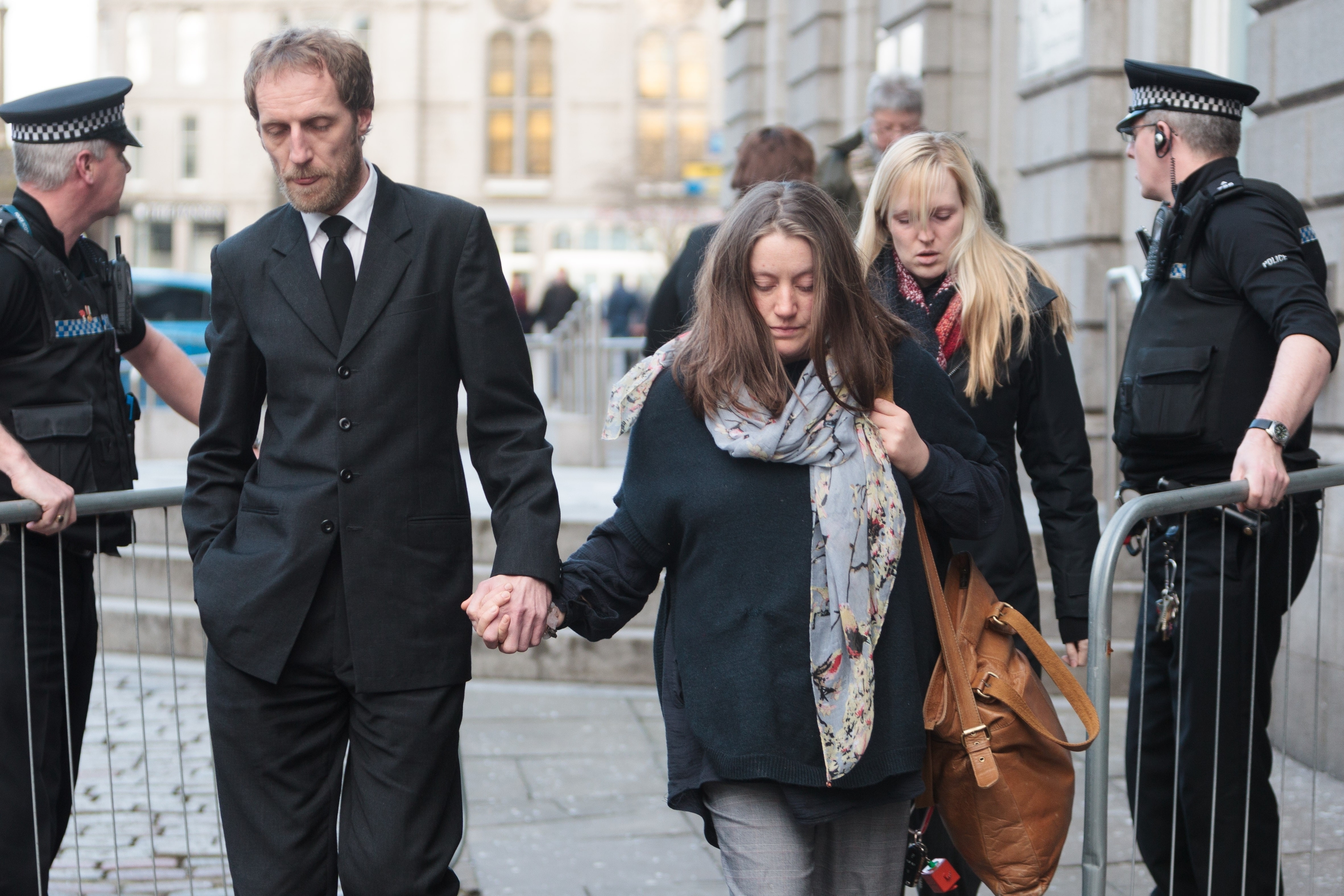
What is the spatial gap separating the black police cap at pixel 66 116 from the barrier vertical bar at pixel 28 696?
0.99m

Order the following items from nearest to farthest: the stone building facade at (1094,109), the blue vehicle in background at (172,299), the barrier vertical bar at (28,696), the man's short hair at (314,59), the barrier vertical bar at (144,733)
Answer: the man's short hair at (314,59), the barrier vertical bar at (28,696), the barrier vertical bar at (144,733), the stone building facade at (1094,109), the blue vehicle in background at (172,299)

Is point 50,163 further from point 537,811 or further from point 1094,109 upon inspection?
point 1094,109

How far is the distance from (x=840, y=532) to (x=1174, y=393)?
1437 mm

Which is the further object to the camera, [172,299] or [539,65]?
[539,65]

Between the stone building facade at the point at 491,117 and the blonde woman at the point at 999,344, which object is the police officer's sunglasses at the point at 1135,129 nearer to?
the blonde woman at the point at 999,344

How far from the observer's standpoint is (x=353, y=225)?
309 centimetres

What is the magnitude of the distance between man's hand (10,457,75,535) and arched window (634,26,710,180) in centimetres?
5080

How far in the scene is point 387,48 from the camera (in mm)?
52375

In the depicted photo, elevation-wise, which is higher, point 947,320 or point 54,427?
point 947,320

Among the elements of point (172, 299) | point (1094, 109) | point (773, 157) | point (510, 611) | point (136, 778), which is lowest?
point (136, 778)

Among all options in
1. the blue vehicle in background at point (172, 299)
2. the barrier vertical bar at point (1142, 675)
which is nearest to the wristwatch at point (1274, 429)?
the barrier vertical bar at point (1142, 675)

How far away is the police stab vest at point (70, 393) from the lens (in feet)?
12.4

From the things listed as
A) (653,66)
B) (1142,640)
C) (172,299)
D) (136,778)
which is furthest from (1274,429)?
(653,66)

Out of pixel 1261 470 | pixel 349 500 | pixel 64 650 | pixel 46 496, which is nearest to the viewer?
pixel 349 500
